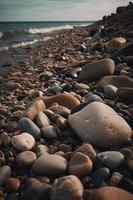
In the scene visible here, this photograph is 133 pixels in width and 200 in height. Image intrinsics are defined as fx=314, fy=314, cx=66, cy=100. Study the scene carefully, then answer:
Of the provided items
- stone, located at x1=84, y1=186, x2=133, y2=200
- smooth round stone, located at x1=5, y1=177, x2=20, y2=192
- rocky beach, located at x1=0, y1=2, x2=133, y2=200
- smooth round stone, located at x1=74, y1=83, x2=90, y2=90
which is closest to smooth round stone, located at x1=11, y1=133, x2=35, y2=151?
rocky beach, located at x1=0, y1=2, x2=133, y2=200

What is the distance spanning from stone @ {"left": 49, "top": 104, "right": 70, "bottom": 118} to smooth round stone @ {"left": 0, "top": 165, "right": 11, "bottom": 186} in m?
1.23

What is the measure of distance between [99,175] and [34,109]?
1.45m

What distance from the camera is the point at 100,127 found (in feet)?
10.1

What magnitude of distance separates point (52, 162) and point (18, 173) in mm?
321

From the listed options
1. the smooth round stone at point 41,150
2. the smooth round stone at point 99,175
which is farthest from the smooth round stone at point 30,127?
the smooth round stone at point 99,175

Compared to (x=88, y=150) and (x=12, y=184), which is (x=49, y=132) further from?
(x=12, y=184)

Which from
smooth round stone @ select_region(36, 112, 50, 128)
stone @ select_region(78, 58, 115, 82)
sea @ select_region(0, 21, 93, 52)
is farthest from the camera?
sea @ select_region(0, 21, 93, 52)

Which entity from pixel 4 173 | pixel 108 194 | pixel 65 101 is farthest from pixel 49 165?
pixel 65 101

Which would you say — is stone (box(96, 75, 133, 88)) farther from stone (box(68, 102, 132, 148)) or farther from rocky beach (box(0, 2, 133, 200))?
stone (box(68, 102, 132, 148))

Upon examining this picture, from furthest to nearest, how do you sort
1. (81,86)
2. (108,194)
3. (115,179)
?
(81,86), (115,179), (108,194)

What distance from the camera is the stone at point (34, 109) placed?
371 cm

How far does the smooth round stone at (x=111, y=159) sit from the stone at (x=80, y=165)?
0.13m

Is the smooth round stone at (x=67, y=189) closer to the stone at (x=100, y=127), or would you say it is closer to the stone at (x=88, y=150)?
the stone at (x=88, y=150)

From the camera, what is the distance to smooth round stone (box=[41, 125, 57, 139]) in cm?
332
